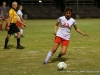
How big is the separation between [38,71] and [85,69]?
135 centimetres

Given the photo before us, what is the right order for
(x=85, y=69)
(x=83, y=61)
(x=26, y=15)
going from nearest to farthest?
(x=85, y=69)
(x=83, y=61)
(x=26, y=15)

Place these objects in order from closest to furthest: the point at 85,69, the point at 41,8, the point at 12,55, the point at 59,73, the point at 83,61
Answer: the point at 59,73 < the point at 85,69 < the point at 83,61 < the point at 12,55 < the point at 41,8

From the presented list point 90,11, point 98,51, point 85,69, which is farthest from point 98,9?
point 85,69

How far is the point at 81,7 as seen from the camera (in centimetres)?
5619

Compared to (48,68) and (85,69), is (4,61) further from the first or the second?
(85,69)

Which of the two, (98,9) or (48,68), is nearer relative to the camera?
(48,68)

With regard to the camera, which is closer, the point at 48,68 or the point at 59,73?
the point at 59,73

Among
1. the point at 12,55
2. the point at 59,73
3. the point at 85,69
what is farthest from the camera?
the point at 12,55

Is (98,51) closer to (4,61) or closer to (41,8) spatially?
(4,61)

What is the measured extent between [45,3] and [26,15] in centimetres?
992

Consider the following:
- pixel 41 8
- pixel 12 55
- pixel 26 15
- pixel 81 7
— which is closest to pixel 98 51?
pixel 12 55

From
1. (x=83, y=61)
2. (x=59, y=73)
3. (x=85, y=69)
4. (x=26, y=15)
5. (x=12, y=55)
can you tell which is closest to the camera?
(x=59, y=73)

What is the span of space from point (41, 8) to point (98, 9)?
450 inches

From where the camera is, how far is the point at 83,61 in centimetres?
905
